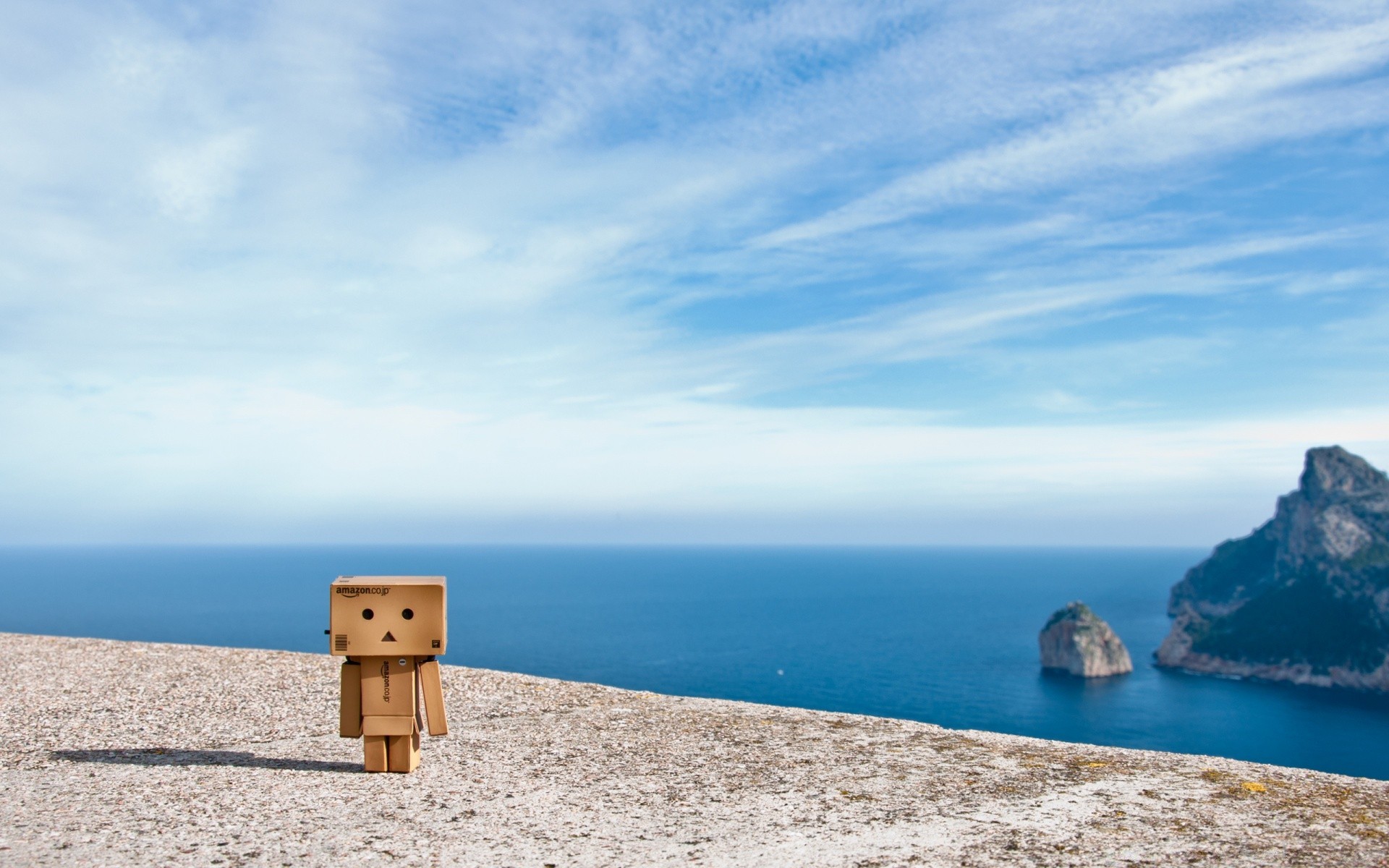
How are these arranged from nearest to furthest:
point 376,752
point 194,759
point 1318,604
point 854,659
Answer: point 376,752, point 194,759, point 854,659, point 1318,604

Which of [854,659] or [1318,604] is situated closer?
[854,659]

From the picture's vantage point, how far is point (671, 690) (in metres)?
82.6

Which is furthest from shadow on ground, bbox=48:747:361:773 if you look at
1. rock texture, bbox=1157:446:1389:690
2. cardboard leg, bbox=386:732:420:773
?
rock texture, bbox=1157:446:1389:690

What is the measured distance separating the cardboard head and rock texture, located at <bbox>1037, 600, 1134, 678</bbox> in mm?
112343

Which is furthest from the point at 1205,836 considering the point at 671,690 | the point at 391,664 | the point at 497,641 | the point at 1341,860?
the point at 497,641

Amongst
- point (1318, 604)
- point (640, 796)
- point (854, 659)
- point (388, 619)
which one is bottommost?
point (854, 659)

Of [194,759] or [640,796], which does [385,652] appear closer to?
[640,796]

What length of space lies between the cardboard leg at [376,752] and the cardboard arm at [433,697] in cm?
40

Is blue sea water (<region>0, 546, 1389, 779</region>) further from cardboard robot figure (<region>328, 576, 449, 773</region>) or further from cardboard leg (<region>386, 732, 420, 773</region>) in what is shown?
cardboard robot figure (<region>328, 576, 449, 773</region>)

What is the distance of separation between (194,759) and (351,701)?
2.17m

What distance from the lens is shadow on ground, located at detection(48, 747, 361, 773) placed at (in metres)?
8.12

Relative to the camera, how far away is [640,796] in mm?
7105

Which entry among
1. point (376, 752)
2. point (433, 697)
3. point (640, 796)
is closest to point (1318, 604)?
point (640, 796)

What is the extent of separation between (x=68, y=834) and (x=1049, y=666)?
118m
